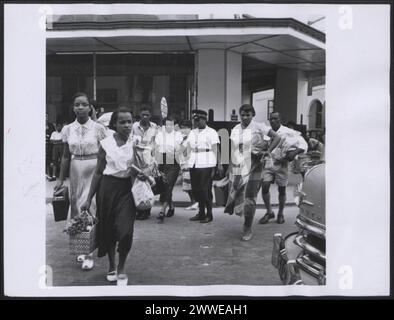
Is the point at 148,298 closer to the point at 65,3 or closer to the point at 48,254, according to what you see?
the point at 48,254

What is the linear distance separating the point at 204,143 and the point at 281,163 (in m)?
0.50

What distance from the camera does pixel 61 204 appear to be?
8.18 feet

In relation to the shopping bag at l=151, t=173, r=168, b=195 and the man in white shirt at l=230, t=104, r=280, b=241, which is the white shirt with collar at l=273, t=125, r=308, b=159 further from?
the shopping bag at l=151, t=173, r=168, b=195

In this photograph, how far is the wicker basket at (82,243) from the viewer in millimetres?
2459

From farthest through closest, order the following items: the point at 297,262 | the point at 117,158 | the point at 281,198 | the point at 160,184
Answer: the point at 281,198, the point at 160,184, the point at 117,158, the point at 297,262

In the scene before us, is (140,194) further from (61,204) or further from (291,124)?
(291,124)

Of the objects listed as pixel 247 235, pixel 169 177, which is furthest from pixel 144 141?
pixel 247 235

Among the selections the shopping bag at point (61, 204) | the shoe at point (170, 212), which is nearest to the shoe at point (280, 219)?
the shoe at point (170, 212)

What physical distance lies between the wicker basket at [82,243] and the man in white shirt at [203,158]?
616mm

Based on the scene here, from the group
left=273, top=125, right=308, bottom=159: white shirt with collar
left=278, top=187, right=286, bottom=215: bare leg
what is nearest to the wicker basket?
left=278, top=187, right=286, bottom=215: bare leg

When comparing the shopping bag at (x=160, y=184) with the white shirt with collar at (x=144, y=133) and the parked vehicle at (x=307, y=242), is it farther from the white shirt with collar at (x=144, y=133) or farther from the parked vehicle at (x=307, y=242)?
the parked vehicle at (x=307, y=242)
